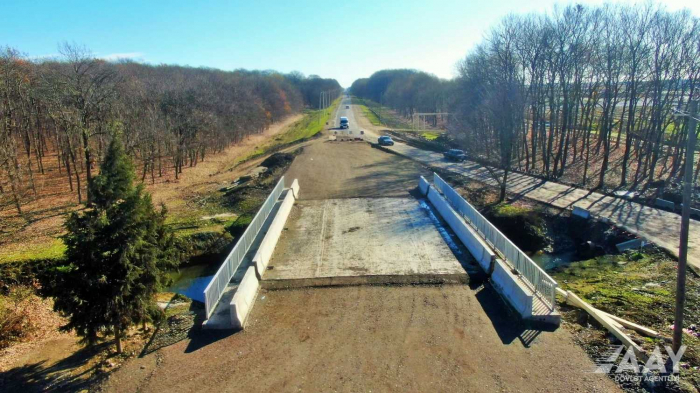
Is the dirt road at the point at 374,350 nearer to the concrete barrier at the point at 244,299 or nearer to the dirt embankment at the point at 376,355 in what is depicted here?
the dirt embankment at the point at 376,355

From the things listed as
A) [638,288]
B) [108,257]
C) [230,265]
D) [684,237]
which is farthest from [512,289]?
[108,257]

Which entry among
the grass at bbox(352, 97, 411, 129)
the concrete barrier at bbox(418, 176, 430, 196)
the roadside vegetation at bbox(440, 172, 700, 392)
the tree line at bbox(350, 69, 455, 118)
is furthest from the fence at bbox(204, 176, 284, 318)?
the grass at bbox(352, 97, 411, 129)

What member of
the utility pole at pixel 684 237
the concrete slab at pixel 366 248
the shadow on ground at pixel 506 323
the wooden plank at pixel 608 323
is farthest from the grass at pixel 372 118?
the utility pole at pixel 684 237

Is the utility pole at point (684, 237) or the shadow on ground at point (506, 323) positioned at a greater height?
the utility pole at point (684, 237)

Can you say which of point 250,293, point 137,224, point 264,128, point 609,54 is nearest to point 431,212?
point 250,293

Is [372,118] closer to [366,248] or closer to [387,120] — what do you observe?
[387,120]

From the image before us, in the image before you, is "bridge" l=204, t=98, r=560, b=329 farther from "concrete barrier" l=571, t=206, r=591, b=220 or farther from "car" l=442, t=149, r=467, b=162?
"car" l=442, t=149, r=467, b=162
